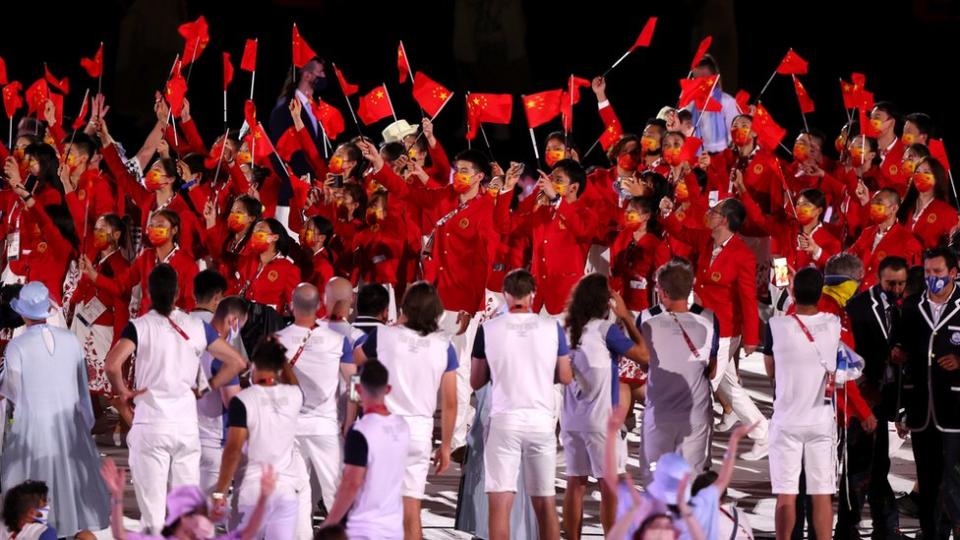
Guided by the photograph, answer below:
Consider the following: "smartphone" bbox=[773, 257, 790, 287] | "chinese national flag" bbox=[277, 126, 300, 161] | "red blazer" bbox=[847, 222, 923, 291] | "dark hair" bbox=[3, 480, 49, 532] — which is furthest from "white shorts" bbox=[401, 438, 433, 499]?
"chinese national flag" bbox=[277, 126, 300, 161]

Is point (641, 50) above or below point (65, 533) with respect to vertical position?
above

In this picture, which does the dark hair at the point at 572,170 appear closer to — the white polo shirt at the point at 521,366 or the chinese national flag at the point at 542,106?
Result: the chinese national flag at the point at 542,106

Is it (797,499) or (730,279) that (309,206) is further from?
(797,499)

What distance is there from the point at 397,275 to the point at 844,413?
4.21m

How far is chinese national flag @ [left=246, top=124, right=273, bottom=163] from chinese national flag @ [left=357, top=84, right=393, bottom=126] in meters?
1.03

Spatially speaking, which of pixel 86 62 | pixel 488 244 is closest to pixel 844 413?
pixel 488 244

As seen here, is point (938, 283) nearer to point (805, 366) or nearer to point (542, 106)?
point (805, 366)

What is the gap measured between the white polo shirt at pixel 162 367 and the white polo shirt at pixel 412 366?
3.24 feet

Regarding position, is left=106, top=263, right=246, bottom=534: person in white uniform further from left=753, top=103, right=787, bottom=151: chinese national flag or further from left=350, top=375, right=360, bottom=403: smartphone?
left=753, top=103, right=787, bottom=151: chinese national flag

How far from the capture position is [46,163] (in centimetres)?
1453

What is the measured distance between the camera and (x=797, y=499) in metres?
10.8

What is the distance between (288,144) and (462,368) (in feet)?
12.8

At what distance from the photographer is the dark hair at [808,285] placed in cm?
1036

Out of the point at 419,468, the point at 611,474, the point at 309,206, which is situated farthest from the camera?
the point at 309,206
